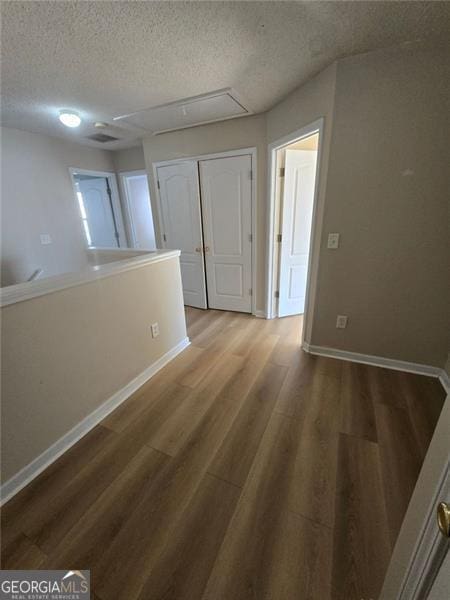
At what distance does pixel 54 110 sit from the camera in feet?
7.72

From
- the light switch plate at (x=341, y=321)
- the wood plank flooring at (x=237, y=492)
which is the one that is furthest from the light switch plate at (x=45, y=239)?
the light switch plate at (x=341, y=321)

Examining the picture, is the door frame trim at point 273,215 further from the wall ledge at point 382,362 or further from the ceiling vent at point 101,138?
the ceiling vent at point 101,138

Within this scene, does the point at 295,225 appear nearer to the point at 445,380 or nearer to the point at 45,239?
the point at 445,380

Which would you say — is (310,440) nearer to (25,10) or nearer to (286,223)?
(286,223)

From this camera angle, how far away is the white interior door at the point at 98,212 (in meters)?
4.23

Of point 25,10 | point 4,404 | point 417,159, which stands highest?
point 25,10

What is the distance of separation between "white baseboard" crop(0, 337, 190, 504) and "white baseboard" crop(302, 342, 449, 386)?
1.57 m

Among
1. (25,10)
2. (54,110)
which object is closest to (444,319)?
(25,10)

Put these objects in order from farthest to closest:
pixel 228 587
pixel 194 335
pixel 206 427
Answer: pixel 194 335 → pixel 206 427 → pixel 228 587

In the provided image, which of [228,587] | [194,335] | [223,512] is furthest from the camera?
[194,335]

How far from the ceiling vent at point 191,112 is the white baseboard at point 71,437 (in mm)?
2453

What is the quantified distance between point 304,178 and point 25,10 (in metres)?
2.42

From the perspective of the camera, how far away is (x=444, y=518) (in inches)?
17.1

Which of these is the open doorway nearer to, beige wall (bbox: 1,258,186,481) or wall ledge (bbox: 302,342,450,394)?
beige wall (bbox: 1,258,186,481)
